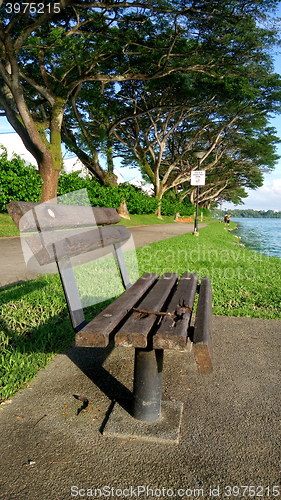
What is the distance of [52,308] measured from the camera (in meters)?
3.55

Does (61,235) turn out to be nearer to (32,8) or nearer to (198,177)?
(32,8)

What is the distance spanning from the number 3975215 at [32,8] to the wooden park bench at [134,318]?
11.0 meters

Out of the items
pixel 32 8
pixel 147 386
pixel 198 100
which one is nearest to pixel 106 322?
pixel 147 386

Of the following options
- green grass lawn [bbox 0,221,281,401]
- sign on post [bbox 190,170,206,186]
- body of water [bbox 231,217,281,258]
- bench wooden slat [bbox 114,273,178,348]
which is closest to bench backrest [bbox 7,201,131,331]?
bench wooden slat [bbox 114,273,178,348]

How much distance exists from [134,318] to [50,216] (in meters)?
0.79

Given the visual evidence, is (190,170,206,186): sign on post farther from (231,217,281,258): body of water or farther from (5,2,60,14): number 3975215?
(5,2,60,14): number 3975215

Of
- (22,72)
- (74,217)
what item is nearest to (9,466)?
(74,217)

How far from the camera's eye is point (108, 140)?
20094 mm

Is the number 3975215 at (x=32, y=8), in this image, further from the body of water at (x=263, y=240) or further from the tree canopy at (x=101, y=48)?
the body of water at (x=263, y=240)

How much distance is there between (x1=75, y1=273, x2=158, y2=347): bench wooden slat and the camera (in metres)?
1.67

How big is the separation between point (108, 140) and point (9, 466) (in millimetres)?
19925

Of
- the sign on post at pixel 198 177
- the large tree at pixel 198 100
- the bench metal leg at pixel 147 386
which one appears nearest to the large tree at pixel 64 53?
the large tree at pixel 198 100

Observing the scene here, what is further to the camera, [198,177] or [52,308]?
[198,177]

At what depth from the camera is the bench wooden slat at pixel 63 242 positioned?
1868 mm
